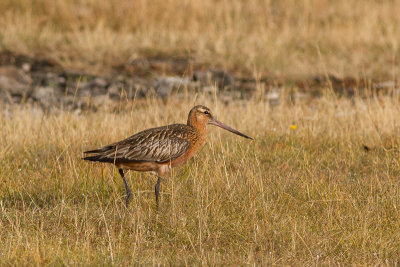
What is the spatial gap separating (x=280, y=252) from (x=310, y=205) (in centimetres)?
94

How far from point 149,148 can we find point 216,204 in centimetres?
86

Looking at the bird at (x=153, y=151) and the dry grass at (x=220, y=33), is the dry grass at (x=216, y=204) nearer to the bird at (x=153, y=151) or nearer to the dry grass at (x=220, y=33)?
the bird at (x=153, y=151)

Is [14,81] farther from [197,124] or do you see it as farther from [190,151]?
[190,151]

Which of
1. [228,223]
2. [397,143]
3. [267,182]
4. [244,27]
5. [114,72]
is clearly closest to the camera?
[228,223]

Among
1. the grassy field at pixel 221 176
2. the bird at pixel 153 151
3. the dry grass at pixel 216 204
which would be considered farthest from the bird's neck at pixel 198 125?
the grassy field at pixel 221 176

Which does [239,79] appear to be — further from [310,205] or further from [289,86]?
[310,205]

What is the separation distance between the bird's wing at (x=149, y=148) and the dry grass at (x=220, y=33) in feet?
23.3

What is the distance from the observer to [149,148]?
5980mm

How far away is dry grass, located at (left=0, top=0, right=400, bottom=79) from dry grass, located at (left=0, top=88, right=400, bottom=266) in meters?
5.16

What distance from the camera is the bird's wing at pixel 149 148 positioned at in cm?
588

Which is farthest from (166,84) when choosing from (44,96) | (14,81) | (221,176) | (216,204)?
(216,204)

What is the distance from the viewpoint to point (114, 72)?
13141mm

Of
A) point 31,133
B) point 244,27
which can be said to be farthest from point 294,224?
Result: point 244,27

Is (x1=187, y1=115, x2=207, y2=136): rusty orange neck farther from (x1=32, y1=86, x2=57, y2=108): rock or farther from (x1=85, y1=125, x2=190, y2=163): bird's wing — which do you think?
(x1=32, y1=86, x2=57, y2=108): rock
